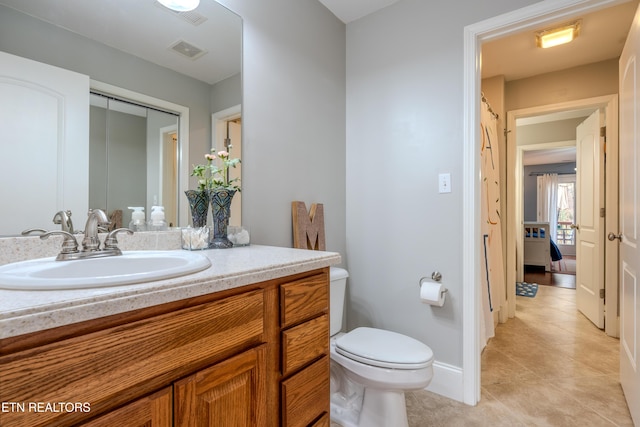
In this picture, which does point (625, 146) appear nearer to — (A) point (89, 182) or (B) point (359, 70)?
(B) point (359, 70)

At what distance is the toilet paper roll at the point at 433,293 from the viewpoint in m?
1.69

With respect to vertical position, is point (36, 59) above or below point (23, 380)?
above

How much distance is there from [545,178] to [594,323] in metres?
6.25

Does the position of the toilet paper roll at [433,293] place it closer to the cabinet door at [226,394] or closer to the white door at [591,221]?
the cabinet door at [226,394]

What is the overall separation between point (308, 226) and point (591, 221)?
2899mm

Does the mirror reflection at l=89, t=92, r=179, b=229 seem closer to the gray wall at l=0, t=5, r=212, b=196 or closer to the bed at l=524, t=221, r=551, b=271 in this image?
the gray wall at l=0, t=5, r=212, b=196

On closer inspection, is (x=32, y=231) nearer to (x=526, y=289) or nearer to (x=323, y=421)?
(x=323, y=421)

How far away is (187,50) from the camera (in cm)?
138

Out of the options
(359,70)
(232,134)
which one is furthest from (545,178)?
(232,134)

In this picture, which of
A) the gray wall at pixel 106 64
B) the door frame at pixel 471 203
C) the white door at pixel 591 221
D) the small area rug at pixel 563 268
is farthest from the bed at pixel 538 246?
the gray wall at pixel 106 64

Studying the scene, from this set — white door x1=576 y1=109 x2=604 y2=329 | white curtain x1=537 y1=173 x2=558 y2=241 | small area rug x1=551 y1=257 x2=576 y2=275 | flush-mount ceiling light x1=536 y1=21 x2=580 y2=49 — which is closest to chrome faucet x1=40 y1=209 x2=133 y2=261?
flush-mount ceiling light x1=536 y1=21 x2=580 y2=49

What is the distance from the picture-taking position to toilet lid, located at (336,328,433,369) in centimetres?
130

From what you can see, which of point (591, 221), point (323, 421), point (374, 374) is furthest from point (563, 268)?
point (323, 421)

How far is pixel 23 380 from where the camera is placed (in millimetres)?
478
